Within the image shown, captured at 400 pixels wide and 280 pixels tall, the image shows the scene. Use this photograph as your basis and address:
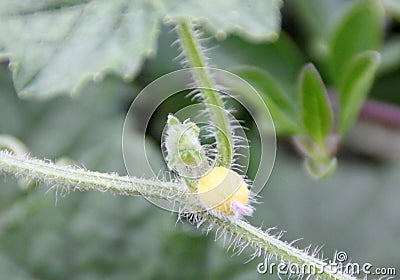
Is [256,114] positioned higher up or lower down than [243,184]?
lower down

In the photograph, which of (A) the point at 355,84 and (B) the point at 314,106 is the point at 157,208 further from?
(A) the point at 355,84

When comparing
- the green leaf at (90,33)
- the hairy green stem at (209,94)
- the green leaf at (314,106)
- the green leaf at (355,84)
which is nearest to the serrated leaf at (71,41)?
the green leaf at (90,33)

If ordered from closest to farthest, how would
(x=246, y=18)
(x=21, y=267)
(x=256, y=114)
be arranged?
1. (x=246, y=18)
2. (x=21, y=267)
3. (x=256, y=114)

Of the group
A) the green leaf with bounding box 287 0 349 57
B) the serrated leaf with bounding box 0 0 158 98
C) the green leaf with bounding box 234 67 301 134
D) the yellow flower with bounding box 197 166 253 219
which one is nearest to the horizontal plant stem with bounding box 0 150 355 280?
the yellow flower with bounding box 197 166 253 219

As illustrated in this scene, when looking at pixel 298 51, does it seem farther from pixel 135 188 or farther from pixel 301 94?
pixel 135 188

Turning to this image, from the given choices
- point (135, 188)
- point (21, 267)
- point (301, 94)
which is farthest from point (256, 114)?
point (135, 188)

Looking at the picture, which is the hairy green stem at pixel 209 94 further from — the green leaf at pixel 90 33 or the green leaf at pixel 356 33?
the green leaf at pixel 356 33
